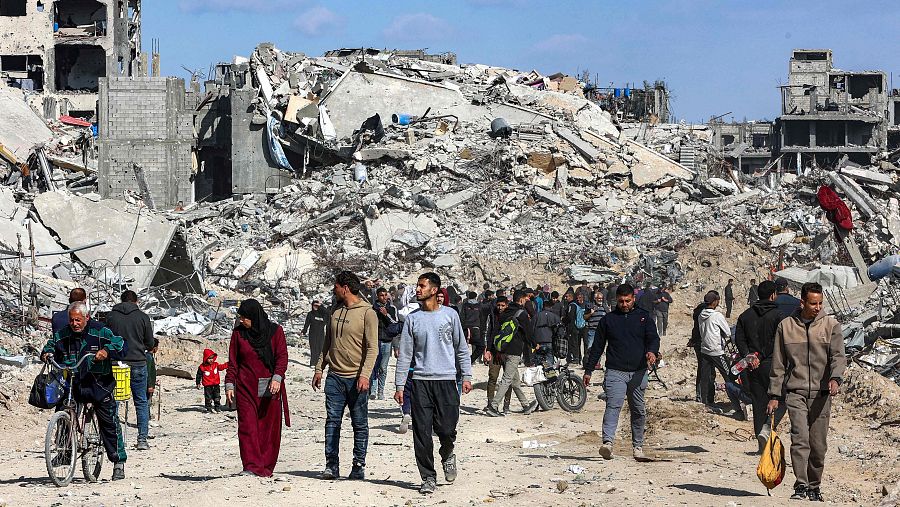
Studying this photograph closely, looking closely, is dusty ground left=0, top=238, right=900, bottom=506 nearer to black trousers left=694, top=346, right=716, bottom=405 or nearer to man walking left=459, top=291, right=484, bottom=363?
black trousers left=694, top=346, right=716, bottom=405

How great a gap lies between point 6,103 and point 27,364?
29.9m

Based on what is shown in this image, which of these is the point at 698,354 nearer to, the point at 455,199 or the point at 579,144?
the point at 455,199

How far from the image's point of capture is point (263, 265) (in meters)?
31.6

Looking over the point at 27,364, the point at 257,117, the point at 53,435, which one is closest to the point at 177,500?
the point at 53,435

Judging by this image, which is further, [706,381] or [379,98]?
[379,98]

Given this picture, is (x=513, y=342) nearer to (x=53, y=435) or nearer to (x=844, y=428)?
(x=844, y=428)

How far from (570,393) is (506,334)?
118 centimetres

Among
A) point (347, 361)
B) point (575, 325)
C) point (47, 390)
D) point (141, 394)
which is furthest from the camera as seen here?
point (575, 325)

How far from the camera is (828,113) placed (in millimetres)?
71062

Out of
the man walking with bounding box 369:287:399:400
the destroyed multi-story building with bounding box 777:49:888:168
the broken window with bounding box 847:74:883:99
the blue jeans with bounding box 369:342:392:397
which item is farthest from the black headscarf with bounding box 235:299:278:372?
the broken window with bounding box 847:74:883:99

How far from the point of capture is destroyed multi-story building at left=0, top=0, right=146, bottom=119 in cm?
5584

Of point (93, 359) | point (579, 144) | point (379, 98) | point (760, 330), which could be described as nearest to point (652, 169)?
point (579, 144)

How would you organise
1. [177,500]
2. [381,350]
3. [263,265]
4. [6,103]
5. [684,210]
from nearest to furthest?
[177,500] < [381,350] < [263,265] < [684,210] < [6,103]

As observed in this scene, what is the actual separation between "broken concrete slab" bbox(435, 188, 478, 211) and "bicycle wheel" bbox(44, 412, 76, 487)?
26135 millimetres
